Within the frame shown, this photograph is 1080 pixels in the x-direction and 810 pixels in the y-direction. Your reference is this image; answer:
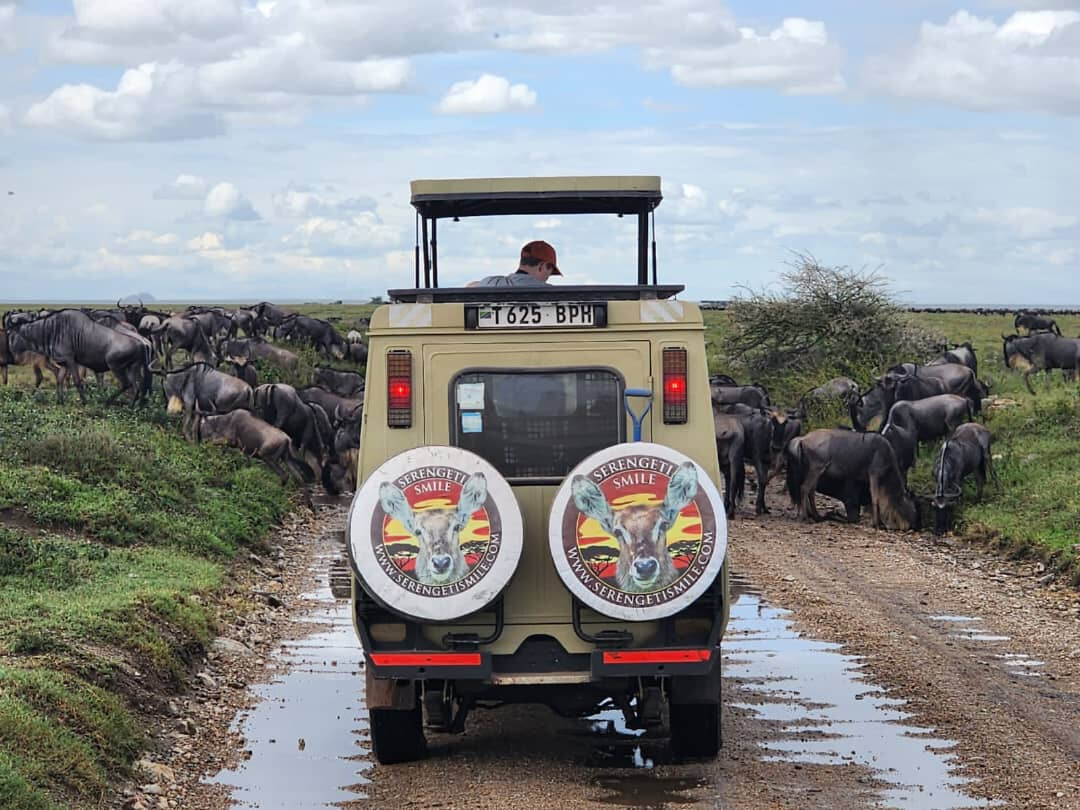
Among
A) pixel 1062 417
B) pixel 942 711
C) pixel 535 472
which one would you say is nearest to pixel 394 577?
pixel 535 472

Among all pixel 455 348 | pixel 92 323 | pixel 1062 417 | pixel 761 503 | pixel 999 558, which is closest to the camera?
pixel 455 348

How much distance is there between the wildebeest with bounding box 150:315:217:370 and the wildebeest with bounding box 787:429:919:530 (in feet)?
53.7

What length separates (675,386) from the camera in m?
7.84

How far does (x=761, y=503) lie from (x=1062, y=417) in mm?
5262

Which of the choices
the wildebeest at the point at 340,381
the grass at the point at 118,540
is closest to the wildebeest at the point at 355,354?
the wildebeest at the point at 340,381

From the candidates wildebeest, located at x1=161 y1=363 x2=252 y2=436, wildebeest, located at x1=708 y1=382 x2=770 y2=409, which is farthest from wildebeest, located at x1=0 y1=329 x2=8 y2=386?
wildebeest, located at x1=708 y1=382 x2=770 y2=409

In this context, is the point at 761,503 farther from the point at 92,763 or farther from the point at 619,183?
the point at 92,763

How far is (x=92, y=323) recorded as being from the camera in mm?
25906

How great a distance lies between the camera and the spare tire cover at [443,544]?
24.3 feet

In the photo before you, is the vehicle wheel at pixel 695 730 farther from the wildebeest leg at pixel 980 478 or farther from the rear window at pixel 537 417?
the wildebeest leg at pixel 980 478

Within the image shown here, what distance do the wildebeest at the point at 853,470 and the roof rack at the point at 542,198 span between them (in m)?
11.6

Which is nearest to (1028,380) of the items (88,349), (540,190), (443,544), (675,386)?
(88,349)

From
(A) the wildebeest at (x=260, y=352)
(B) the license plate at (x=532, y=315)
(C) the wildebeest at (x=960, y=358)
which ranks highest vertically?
(B) the license plate at (x=532, y=315)

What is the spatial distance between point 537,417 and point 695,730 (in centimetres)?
188
